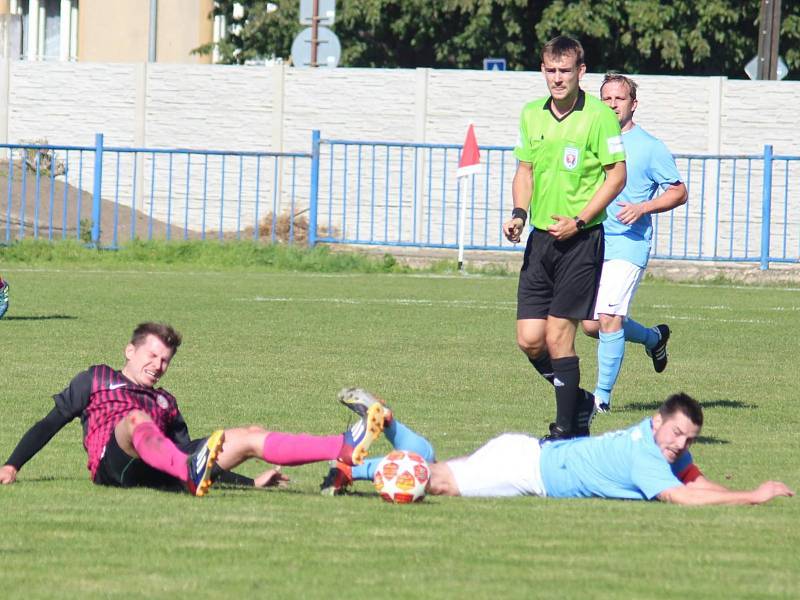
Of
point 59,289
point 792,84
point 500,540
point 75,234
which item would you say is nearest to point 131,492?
point 500,540

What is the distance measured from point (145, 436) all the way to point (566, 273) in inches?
110

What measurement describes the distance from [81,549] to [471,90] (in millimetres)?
23425

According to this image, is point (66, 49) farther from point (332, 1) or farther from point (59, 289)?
point (59, 289)

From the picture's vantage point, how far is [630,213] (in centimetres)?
Answer: 1011

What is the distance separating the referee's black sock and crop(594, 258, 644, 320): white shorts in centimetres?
152

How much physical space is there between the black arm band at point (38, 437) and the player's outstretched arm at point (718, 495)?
2567 millimetres

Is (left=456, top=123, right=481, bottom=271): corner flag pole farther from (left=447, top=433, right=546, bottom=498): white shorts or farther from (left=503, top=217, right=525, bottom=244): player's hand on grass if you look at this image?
(left=447, top=433, right=546, bottom=498): white shorts

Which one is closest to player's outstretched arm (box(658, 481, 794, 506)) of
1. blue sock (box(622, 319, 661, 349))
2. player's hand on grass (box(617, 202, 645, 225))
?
player's hand on grass (box(617, 202, 645, 225))

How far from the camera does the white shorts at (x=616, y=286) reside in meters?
10.7

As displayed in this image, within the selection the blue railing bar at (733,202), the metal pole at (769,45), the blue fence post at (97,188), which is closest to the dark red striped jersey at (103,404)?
the blue fence post at (97,188)

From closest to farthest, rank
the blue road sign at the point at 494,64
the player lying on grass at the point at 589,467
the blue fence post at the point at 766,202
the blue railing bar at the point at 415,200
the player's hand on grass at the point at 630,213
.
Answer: the player lying on grass at the point at 589,467 → the player's hand on grass at the point at 630,213 → the blue fence post at the point at 766,202 → the blue railing bar at the point at 415,200 → the blue road sign at the point at 494,64

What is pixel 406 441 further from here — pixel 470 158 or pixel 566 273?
pixel 470 158

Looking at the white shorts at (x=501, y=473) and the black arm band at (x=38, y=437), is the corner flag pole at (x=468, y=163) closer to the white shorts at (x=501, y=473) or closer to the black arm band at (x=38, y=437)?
the white shorts at (x=501, y=473)

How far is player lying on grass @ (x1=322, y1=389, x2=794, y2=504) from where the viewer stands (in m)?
7.20
